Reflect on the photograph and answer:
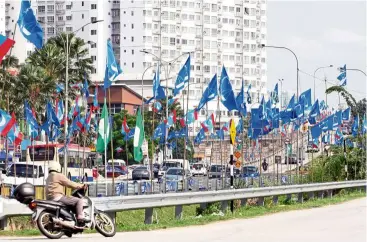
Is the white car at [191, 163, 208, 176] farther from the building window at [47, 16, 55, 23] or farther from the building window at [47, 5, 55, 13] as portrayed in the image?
the building window at [47, 5, 55, 13]

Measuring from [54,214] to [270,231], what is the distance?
17.5 ft

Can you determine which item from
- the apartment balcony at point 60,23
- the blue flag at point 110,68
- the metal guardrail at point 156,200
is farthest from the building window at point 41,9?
the metal guardrail at point 156,200

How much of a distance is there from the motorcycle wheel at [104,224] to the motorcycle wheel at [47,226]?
0.96 meters

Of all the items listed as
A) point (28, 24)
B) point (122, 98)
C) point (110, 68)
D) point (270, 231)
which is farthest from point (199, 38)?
point (270, 231)

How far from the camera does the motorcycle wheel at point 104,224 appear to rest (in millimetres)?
19938

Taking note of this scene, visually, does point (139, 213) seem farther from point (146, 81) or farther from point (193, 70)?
point (193, 70)

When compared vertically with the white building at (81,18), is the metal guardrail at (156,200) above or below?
below

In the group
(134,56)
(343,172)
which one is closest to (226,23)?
(134,56)

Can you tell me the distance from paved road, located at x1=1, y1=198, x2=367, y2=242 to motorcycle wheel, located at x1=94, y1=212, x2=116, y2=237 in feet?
0.64

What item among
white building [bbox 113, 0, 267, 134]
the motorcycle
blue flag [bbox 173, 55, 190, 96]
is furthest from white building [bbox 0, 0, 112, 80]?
the motorcycle

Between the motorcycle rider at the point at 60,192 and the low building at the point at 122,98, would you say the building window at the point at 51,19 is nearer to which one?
the low building at the point at 122,98

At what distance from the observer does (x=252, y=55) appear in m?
183

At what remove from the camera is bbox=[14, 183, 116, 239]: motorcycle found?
1892cm

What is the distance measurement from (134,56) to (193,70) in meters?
13.3
